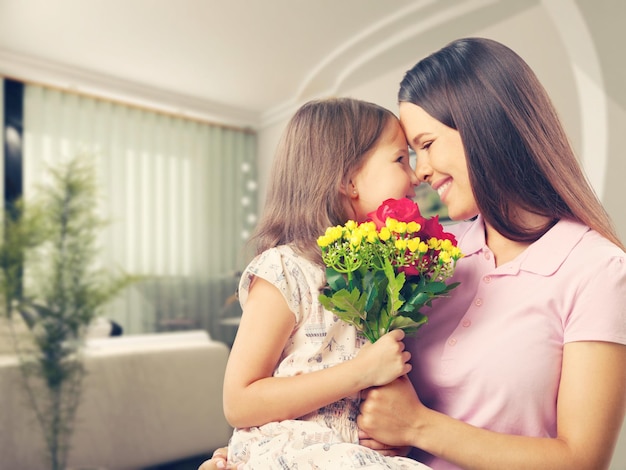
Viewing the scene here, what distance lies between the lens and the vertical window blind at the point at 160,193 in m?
5.82

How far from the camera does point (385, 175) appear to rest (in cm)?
120

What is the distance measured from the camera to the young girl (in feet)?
3.15

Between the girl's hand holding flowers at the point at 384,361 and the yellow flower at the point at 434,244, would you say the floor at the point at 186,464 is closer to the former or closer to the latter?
the girl's hand holding flowers at the point at 384,361

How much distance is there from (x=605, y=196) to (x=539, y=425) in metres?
2.62

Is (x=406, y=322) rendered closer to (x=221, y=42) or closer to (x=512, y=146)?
(x=512, y=146)

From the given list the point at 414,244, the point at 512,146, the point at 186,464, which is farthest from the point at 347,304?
the point at 186,464

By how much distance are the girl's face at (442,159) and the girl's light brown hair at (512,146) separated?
0.03 meters

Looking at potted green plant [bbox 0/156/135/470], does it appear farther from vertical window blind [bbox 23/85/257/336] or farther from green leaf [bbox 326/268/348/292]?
green leaf [bbox 326/268/348/292]

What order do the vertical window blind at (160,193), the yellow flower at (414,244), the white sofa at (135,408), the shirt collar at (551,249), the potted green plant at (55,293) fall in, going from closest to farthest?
the yellow flower at (414,244) < the shirt collar at (551,249) < the white sofa at (135,408) < the potted green plant at (55,293) < the vertical window blind at (160,193)

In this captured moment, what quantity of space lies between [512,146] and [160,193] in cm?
578

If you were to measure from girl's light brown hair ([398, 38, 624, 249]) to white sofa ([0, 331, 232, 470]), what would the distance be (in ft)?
9.59

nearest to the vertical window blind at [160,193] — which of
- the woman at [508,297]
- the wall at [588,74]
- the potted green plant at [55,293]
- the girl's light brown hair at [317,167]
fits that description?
the potted green plant at [55,293]

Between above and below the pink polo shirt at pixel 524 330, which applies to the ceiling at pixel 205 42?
above

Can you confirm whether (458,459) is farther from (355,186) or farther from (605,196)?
(605,196)
